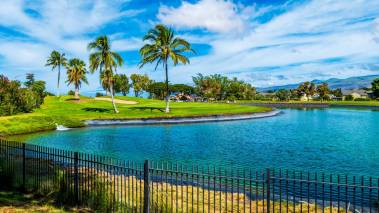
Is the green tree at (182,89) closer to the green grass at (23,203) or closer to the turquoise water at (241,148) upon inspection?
the turquoise water at (241,148)

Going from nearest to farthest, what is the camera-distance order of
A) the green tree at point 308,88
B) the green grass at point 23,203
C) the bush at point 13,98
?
the green grass at point 23,203 → the bush at point 13,98 → the green tree at point 308,88

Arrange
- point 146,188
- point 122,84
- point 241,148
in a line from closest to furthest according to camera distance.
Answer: point 146,188
point 241,148
point 122,84

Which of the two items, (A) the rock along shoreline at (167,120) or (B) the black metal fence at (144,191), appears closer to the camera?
(B) the black metal fence at (144,191)

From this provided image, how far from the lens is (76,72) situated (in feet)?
319

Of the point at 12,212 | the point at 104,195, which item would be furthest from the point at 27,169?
the point at 104,195

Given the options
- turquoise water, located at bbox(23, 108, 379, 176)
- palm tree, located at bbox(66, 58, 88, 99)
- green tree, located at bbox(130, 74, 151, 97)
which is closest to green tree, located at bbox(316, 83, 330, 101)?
green tree, located at bbox(130, 74, 151, 97)

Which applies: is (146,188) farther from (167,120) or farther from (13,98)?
(13,98)

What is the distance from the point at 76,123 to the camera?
47.6 metres

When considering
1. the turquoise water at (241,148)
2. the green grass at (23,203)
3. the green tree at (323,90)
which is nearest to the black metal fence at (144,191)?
the green grass at (23,203)

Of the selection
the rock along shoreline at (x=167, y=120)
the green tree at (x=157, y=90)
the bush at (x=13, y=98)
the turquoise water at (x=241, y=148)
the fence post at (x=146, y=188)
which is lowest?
the turquoise water at (x=241, y=148)

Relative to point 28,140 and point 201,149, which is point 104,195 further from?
point 28,140

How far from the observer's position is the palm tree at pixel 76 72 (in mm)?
96438

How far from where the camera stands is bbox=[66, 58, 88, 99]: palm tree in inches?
3797

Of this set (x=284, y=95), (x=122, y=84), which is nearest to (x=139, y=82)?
(x=122, y=84)
